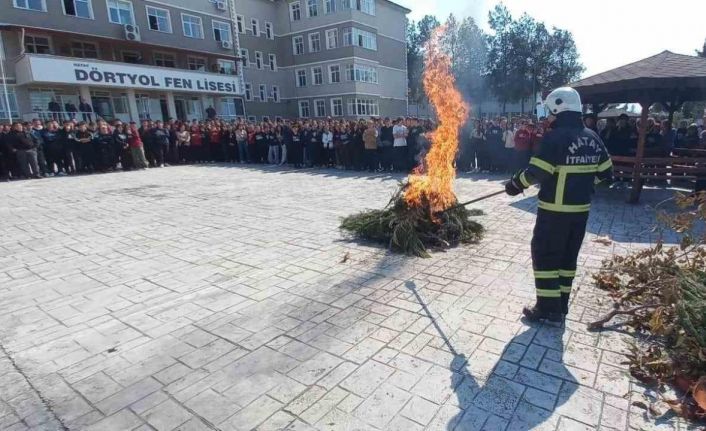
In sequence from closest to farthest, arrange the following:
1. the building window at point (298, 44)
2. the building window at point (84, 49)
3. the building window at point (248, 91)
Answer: the building window at point (84, 49) < the building window at point (248, 91) < the building window at point (298, 44)

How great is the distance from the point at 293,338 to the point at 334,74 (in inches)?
1534

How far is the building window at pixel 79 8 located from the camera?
2605 cm

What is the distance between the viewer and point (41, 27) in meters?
24.7

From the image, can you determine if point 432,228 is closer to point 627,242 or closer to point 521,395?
point 627,242

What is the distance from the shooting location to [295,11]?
40.5 metres

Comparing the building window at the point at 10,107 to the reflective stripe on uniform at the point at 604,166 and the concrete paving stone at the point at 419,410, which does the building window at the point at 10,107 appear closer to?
the concrete paving stone at the point at 419,410

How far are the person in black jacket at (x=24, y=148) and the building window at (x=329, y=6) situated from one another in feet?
97.8

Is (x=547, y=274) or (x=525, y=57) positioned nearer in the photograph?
(x=547, y=274)

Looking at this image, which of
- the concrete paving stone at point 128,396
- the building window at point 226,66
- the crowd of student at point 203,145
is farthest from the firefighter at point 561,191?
the building window at point 226,66

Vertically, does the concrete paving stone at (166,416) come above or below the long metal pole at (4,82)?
below

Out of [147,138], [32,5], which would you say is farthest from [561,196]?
[32,5]

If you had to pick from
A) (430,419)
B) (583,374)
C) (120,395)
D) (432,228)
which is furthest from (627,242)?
(120,395)

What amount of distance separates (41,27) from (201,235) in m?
26.9

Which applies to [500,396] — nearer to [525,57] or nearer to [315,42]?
[315,42]
